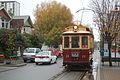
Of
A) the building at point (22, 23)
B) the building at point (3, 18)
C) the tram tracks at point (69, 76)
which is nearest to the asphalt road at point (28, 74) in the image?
the tram tracks at point (69, 76)

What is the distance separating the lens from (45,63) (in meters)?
27.6

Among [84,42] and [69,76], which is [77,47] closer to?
[84,42]

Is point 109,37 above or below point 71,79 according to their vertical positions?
above

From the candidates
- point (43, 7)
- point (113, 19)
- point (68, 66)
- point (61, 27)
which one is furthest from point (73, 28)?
point (43, 7)

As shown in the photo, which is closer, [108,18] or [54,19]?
[108,18]

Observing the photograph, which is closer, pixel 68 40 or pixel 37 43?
pixel 68 40

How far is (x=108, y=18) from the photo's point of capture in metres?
23.5

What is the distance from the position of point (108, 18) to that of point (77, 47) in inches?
220

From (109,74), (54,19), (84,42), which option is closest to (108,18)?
(84,42)

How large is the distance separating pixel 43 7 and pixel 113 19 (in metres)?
41.1

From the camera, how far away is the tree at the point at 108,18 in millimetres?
23188

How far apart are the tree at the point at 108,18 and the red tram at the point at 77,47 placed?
3930 millimetres

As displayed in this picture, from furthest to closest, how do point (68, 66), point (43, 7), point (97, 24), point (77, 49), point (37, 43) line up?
point (43, 7) < point (37, 43) < point (97, 24) < point (68, 66) < point (77, 49)

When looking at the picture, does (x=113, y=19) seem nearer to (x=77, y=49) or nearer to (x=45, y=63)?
(x=77, y=49)
